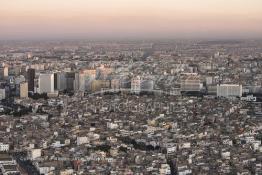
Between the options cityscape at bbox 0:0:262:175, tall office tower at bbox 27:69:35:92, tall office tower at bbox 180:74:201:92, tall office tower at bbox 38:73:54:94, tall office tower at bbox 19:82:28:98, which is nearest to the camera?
cityscape at bbox 0:0:262:175

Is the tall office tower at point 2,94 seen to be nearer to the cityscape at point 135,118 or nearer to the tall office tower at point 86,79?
the cityscape at point 135,118

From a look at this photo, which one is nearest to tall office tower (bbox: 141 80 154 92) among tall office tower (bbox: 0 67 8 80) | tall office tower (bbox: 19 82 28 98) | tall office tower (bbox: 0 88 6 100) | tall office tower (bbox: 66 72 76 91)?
tall office tower (bbox: 66 72 76 91)

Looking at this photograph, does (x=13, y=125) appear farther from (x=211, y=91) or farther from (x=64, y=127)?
(x=211, y=91)

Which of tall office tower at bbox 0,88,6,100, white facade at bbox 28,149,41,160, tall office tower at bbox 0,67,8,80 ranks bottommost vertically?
tall office tower at bbox 0,88,6,100

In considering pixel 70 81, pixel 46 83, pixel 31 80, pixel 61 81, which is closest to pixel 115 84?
pixel 70 81

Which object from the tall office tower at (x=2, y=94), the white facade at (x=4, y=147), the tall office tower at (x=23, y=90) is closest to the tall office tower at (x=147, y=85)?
the tall office tower at (x=23, y=90)

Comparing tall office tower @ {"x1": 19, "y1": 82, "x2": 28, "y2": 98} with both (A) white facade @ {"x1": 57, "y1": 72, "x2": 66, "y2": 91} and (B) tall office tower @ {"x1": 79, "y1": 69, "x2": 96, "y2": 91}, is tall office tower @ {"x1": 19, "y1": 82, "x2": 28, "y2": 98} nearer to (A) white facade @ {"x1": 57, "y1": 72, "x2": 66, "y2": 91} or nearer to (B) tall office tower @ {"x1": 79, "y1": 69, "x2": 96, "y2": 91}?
(A) white facade @ {"x1": 57, "y1": 72, "x2": 66, "y2": 91}

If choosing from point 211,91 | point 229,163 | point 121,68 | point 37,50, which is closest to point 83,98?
point 211,91

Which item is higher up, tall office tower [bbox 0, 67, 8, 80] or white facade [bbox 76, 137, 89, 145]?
tall office tower [bbox 0, 67, 8, 80]
